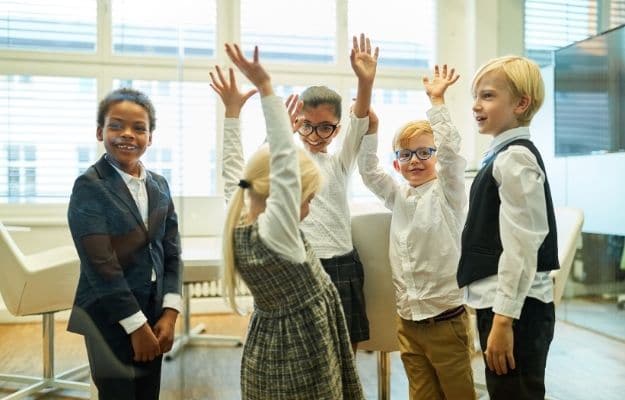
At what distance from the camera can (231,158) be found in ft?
3.83

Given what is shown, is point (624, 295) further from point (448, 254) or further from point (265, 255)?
point (265, 255)

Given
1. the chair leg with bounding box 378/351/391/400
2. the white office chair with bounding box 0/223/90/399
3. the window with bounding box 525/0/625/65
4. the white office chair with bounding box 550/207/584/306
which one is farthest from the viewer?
the window with bounding box 525/0/625/65

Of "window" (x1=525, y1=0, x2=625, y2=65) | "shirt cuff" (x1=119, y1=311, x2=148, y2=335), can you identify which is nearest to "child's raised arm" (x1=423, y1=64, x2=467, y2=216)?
"shirt cuff" (x1=119, y1=311, x2=148, y2=335)

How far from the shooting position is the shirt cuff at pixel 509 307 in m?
1.00

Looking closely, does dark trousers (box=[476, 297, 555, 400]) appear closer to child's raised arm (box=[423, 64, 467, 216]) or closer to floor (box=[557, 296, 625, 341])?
child's raised arm (box=[423, 64, 467, 216])

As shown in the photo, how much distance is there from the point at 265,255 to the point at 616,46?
2.85m

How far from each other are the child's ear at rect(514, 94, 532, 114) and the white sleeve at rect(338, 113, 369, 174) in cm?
36

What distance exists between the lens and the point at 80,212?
1005 mm

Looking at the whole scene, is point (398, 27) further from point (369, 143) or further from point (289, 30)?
point (369, 143)

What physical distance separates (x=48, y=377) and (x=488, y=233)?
1208 mm

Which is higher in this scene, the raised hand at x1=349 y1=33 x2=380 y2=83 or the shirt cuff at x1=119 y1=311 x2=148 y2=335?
the raised hand at x1=349 y1=33 x2=380 y2=83

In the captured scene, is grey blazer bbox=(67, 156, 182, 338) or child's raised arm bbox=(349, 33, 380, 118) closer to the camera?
grey blazer bbox=(67, 156, 182, 338)

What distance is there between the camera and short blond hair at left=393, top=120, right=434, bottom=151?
1421 mm

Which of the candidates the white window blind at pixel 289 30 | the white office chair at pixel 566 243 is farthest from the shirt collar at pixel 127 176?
the white window blind at pixel 289 30
